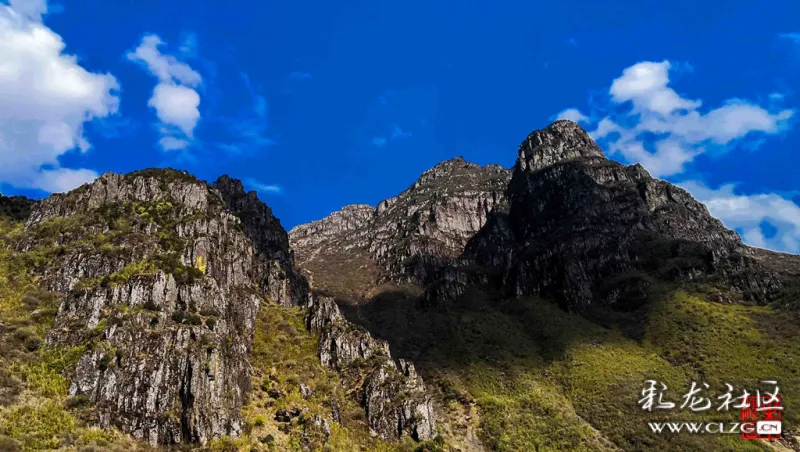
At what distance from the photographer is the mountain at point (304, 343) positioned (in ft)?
216

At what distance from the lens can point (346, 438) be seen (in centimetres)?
7769

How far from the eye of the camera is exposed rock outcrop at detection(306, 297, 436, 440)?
8888 centimetres

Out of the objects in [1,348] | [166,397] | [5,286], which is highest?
[5,286]

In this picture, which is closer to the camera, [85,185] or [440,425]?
[440,425]

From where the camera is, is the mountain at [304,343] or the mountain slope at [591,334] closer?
the mountain at [304,343]

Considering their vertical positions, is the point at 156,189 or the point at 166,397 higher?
the point at 156,189

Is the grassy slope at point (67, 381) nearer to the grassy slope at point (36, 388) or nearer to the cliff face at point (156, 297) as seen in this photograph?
the grassy slope at point (36, 388)

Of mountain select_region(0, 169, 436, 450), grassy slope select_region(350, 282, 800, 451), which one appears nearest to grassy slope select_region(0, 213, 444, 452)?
mountain select_region(0, 169, 436, 450)

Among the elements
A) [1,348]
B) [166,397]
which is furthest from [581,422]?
[1,348]

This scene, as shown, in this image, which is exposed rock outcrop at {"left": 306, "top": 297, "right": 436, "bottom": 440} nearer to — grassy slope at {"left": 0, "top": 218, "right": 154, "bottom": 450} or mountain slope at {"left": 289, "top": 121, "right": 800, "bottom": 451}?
mountain slope at {"left": 289, "top": 121, "right": 800, "bottom": 451}

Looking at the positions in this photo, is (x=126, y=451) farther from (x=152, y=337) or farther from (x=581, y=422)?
(x=581, y=422)

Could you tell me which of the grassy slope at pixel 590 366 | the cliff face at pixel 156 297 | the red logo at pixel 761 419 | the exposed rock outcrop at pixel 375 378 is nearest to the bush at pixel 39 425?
the cliff face at pixel 156 297

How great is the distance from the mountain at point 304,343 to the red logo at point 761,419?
7.42ft

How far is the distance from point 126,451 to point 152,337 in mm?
17753
